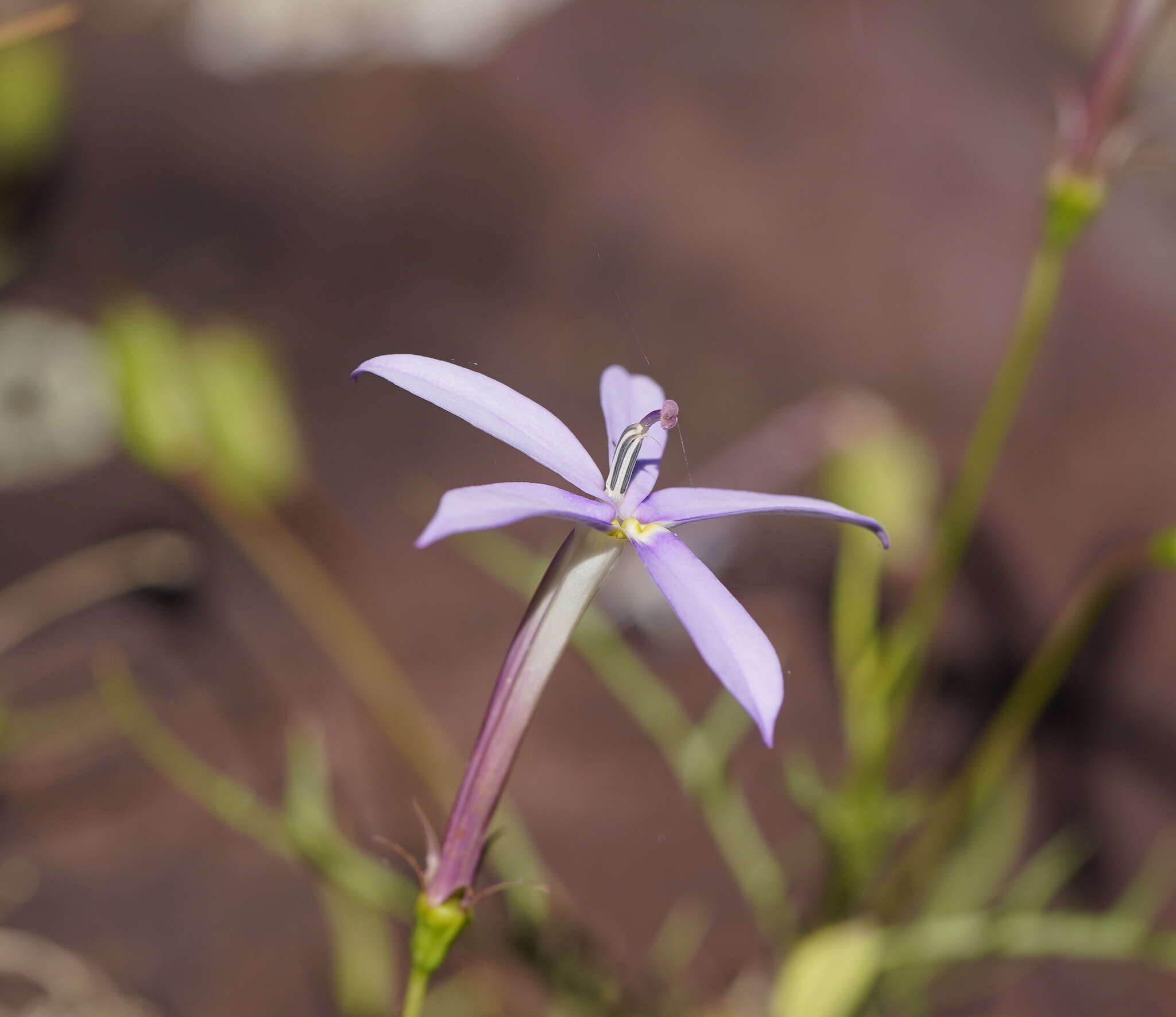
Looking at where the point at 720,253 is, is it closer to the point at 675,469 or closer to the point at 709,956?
the point at 675,469

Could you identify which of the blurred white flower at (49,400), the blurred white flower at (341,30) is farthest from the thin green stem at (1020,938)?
the blurred white flower at (341,30)

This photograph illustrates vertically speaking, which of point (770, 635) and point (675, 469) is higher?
point (675, 469)

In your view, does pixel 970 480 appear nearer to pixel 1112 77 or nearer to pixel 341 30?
pixel 1112 77

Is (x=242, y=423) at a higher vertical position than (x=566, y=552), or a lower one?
higher

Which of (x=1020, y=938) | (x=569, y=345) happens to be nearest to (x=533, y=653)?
(x=1020, y=938)

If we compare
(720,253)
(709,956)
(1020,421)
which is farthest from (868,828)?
(720,253)

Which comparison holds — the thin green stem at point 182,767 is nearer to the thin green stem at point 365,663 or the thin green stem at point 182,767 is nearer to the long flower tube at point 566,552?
the thin green stem at point 365,663

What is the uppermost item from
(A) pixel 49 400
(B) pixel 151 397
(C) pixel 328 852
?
(A) pixel 49 400
